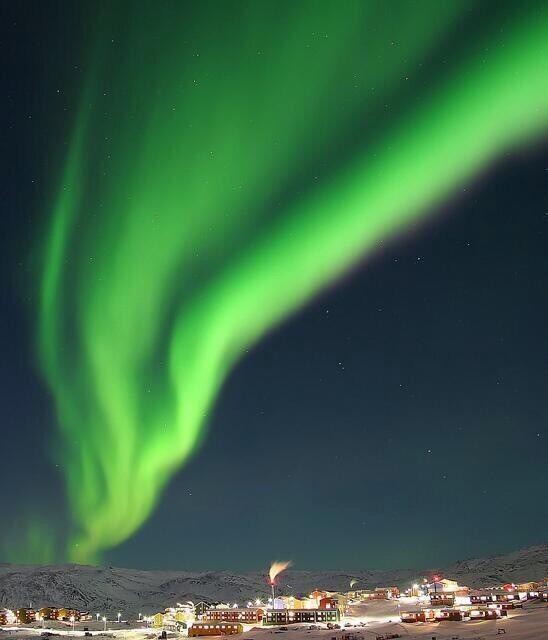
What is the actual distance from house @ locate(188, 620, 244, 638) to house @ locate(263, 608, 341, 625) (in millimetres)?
10138

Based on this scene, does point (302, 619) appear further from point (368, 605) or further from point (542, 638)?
point (542, 638)

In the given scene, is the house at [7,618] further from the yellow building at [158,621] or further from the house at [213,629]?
the house at [213,629]

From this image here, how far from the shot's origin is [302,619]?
316 feet

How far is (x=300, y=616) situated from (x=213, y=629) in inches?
671

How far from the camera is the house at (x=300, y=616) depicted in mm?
94875

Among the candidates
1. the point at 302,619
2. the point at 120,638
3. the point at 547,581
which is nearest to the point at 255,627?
the point at 302,619

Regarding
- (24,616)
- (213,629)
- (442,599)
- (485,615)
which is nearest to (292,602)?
(442,599)

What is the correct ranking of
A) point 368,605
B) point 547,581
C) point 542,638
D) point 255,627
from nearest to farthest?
1. point 542,638
2. point 255,627
3. point 368,605
4. point 547,581

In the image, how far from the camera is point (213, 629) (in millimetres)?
86125

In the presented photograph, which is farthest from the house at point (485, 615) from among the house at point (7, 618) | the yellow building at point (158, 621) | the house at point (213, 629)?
the house at point (7, 618)

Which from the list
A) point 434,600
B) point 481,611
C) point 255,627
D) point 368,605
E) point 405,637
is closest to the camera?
point 405,637

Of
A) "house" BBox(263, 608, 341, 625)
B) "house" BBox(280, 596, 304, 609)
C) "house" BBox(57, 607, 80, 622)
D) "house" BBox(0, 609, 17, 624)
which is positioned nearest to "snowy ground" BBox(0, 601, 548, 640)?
"house" BBox(263, 608, 341, 625)

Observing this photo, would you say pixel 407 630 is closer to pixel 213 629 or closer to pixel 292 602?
pixel 213 629

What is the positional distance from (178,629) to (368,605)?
4317cm
